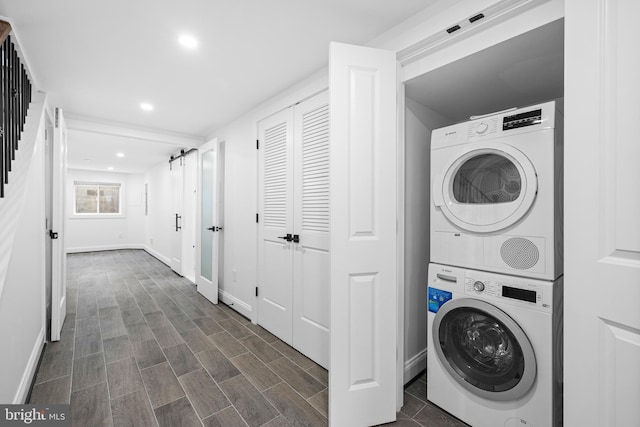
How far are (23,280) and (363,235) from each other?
2.18m

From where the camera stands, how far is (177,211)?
5.24 metres

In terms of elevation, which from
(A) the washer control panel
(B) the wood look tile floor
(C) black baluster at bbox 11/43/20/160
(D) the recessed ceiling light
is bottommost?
(B) the wood look tile floor

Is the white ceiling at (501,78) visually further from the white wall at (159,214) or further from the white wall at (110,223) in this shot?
the white wall at (110,223)

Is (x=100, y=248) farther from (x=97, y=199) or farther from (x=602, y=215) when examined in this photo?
(x=602, y=215)

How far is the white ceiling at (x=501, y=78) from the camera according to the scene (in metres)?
1.35

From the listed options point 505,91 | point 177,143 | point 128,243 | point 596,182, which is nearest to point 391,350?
point 596,182

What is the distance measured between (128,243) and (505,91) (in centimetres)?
946

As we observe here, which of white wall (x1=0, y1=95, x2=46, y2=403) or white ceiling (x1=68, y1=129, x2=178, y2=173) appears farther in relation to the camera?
white ceiling (x1=68, y1=129, x2=178, y2=173)

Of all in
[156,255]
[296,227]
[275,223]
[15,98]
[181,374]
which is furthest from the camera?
[156,255]

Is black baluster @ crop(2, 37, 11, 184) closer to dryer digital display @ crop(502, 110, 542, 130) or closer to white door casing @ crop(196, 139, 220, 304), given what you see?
white door casing @ crop(196, 139, 220, 304)

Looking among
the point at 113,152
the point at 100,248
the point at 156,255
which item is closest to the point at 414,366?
the point at 113,152

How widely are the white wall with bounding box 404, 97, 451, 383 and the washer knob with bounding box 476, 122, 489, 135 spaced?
1.68 feet

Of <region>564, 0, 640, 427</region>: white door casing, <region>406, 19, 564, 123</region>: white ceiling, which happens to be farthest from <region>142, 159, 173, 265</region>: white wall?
<region>564, 0, 640, 427</region>: white door casing

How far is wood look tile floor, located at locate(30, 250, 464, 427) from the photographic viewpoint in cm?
160
